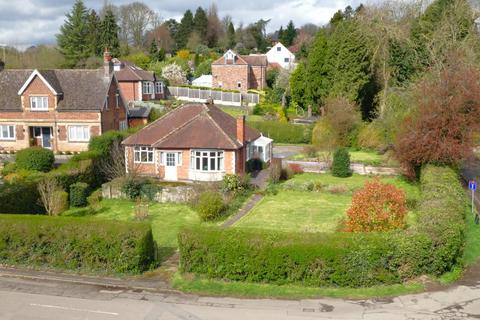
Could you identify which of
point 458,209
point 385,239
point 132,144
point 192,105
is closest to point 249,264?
point 385,239

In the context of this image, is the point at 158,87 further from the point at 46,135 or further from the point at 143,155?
the point at 143,155

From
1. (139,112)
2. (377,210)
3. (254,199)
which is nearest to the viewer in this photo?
(377,210)

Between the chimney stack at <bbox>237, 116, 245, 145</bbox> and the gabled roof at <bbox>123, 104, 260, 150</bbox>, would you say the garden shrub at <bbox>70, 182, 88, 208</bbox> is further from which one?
the chimney stack at <bbox>237, 116, 245, 145</bbox>


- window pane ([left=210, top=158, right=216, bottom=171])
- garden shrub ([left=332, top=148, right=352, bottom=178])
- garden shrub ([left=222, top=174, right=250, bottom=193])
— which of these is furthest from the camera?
garden shrub ([left=332, top=148, right=352, bottom=178])

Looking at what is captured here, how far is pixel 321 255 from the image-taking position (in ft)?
54.8

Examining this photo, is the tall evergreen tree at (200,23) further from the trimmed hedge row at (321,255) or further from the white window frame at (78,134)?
the trimmed hedge row at (321,255)

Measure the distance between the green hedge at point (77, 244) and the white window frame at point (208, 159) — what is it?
13970 mm

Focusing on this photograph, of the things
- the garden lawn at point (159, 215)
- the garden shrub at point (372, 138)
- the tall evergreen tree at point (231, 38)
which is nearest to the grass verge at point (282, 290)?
the garden lawn at point (159, 215)

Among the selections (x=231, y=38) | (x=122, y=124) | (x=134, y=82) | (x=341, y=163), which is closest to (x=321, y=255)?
(x=341, y=163)

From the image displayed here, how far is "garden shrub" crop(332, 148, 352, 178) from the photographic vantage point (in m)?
36.4

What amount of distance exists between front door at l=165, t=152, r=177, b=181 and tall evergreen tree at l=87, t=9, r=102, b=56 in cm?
5210

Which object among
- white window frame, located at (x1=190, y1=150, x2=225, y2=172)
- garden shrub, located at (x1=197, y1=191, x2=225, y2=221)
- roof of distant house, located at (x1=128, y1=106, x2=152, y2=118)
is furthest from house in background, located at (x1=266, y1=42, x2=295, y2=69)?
garden shrub, located at (x1=197, y1=191, x2=225, y2=221)

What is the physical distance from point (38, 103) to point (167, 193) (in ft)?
63.6

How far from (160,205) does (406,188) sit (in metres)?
15.6
